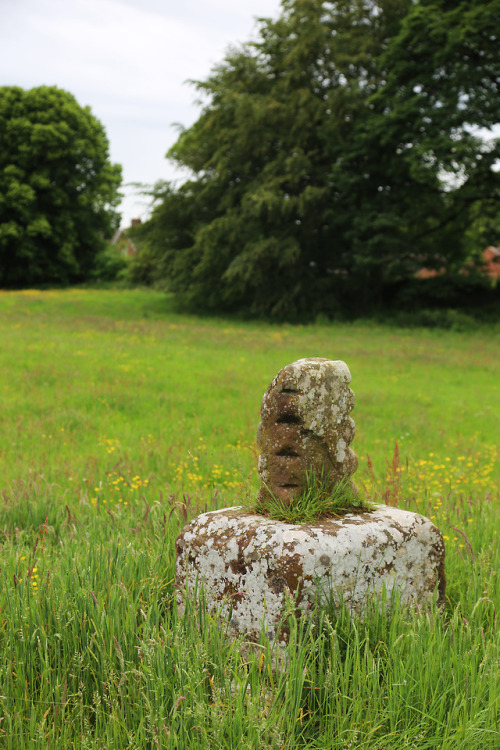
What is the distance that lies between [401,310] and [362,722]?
97.8ft

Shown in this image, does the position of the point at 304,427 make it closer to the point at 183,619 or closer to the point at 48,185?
the point at 183,619

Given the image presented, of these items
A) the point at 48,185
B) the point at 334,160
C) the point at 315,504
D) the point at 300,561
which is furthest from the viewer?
the point at 48,185

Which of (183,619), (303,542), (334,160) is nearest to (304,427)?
(303,542)

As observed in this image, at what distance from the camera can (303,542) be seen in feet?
9.20

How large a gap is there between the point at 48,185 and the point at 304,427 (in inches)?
2140

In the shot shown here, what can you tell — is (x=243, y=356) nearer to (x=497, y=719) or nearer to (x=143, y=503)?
(x=143, y=503)

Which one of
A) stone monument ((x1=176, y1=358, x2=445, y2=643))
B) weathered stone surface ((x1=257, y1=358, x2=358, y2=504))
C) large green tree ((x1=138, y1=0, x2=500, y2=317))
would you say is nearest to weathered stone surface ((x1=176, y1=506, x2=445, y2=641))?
stone monument ((x1=176, y1=358, x2=445, y2=643))

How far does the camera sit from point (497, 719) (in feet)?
7.81

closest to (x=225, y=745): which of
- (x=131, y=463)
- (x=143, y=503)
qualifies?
(x=143, y=503)

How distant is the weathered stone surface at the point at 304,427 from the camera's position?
3234 millimetres

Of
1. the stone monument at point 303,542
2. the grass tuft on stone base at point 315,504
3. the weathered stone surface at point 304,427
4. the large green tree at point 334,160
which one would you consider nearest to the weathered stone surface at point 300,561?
the stone monument at point 303,542

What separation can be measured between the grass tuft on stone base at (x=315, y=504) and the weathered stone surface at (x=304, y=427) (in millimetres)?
31

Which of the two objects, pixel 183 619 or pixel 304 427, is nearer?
pixel 183 619

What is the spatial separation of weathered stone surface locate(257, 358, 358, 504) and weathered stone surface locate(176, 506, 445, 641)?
27 cm
